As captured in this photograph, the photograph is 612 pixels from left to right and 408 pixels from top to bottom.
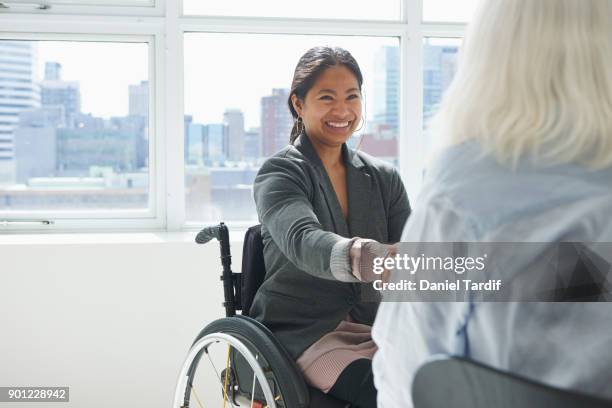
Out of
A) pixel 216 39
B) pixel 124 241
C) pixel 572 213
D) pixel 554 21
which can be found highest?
pixel 216 39

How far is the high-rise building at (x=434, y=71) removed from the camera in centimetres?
317

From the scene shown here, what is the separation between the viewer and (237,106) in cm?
306

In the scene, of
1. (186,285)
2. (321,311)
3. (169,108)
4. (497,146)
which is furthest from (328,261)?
(169,108)

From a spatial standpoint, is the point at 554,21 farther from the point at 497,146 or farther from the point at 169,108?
the point at 169,108

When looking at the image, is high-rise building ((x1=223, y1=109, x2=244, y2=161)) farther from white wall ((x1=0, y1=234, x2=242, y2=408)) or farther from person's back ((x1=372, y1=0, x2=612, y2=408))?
person's back ((x1=372, y1=0, x2=612, y2=408))

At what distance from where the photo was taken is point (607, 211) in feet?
2.84

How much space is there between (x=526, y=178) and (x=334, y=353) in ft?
2.66

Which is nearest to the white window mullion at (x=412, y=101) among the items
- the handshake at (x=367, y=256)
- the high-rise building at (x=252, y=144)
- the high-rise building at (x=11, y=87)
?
the high-rise building at (x=252, y=144)

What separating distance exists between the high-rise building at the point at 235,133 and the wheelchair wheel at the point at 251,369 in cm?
135

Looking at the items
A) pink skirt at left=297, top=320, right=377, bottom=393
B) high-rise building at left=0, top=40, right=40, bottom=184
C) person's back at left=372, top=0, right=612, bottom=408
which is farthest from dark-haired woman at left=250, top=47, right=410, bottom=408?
high-rise building at left=0, top=40, right=40, bottom=184

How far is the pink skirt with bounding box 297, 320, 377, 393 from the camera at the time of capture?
5.09ft


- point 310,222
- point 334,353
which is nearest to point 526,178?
point 310,222

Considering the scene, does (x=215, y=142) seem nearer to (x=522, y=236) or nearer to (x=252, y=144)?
(x=252, y=144)

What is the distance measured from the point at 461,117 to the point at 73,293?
7.12 feet
